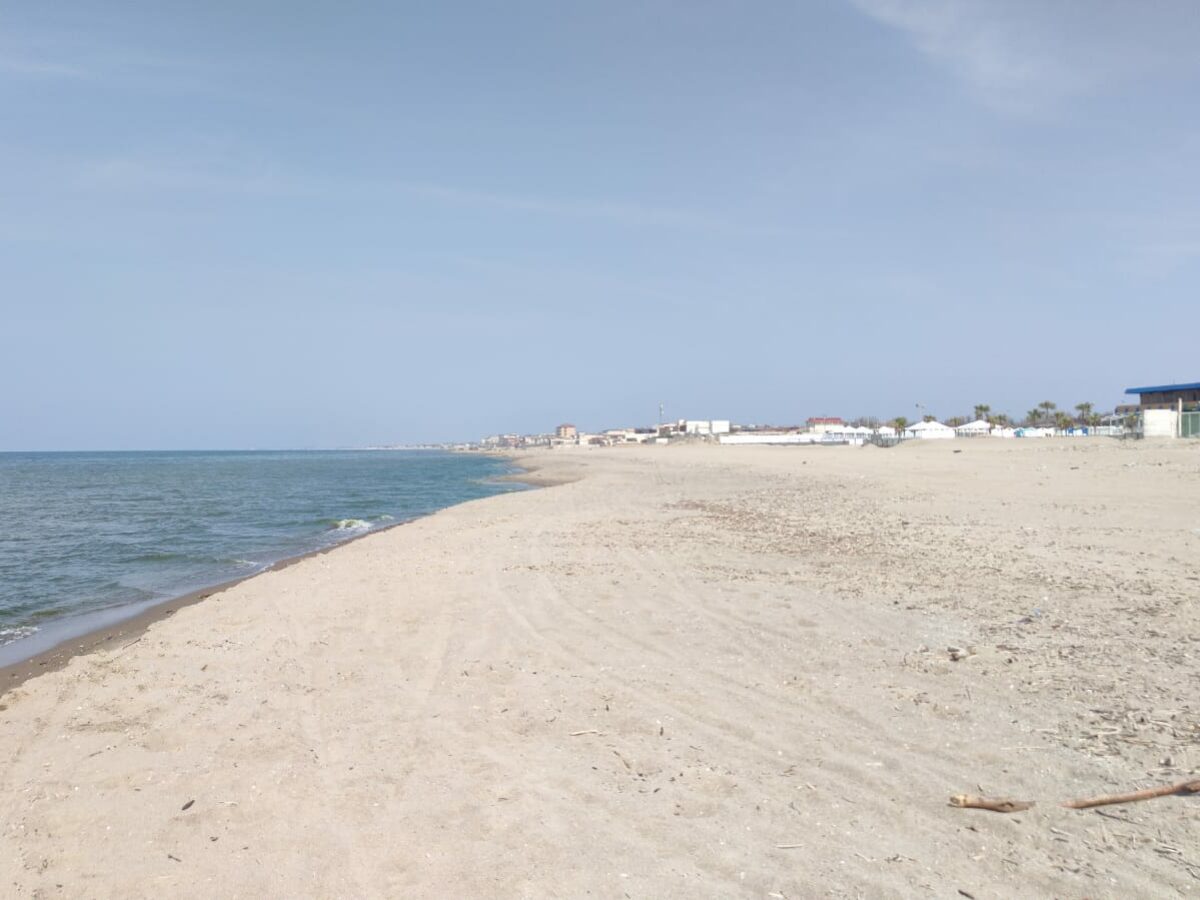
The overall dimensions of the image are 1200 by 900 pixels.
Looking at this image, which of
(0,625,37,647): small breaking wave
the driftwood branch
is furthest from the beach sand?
(0,625,37,647): small breaking wave

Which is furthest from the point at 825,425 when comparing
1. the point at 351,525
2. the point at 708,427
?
the point at 351,525

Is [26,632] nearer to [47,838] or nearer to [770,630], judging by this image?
[47,838]

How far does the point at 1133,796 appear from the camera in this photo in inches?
159

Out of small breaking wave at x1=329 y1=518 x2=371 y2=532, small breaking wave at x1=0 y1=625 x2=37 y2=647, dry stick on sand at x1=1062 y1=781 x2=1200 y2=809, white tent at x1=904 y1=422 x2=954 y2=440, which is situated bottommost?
small breaking wave at x1=329 y1=518 x2=371 y2=532

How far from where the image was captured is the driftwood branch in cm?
404

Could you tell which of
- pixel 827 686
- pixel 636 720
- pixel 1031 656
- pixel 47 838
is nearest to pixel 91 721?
pixel 47 838

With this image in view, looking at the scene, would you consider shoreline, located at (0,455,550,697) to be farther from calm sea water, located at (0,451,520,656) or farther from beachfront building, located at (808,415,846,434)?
beachfront building, located at (808,415,846,434)

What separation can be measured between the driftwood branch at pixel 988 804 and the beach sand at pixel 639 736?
0.06 metres

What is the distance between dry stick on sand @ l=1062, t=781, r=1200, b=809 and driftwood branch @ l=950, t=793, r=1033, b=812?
0.23m

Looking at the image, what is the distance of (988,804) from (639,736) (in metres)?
2.13

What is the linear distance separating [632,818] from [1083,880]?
2100 millimetres

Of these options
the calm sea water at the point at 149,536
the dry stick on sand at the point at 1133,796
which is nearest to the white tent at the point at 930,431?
the calm sea water at the point at 149,536

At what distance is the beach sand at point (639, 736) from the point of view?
3.72m

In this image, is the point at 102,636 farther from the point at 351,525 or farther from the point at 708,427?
the point at 708,427
